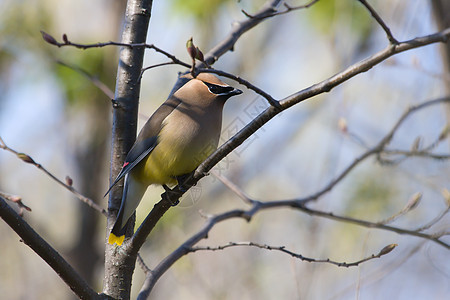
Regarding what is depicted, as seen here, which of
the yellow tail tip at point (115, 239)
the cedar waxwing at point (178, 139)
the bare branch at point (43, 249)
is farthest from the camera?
the cedar waxwing at point (178, 139)

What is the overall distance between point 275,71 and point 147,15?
19.4ft

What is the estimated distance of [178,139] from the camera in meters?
3.27

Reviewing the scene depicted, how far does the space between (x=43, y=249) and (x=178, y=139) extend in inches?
48.7

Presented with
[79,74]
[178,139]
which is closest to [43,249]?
[178,139]

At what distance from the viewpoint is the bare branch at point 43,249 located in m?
2.12

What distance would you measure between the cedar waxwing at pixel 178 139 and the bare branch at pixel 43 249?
2.43ft

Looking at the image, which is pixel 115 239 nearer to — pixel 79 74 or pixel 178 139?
pixel 178 139

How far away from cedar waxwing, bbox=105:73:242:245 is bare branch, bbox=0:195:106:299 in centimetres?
74

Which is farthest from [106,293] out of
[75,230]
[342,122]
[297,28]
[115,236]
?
[297,28]

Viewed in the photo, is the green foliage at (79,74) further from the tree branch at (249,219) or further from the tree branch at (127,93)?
the tree branch at (127,93)

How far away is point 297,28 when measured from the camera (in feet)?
29.9

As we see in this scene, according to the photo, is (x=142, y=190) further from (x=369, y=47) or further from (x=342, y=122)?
(x=369, y=47)

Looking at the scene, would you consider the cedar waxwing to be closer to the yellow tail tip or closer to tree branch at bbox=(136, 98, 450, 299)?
the yellow tail tip

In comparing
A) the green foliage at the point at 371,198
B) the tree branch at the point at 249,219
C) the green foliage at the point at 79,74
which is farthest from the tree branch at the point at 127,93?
the green foliage at the point at 371,198
